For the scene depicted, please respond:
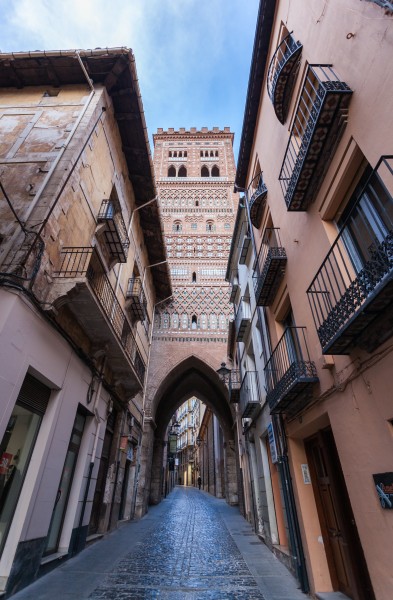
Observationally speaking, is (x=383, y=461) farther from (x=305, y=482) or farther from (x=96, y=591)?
(x=96, y=591)

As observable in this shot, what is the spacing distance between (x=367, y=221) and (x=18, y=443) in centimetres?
586

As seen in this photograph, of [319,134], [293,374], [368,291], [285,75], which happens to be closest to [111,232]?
[285,75]

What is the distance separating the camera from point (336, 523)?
4.34 m

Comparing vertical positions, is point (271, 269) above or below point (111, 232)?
below

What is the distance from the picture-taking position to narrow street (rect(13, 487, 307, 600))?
13.8ft

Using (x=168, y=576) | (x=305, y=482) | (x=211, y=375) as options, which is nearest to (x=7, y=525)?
(x=168, y=576)

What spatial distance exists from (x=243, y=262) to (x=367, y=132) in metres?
7.46

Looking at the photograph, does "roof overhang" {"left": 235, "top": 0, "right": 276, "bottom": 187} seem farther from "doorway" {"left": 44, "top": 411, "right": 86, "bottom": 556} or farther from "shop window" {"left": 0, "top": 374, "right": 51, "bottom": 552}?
"doorway" {"left": 44, "top": 411, "right": 86, "bottom": 556}

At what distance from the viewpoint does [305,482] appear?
195 inches

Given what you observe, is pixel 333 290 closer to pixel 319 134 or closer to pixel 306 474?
pixel 319 134

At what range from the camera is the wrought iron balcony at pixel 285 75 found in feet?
16.7

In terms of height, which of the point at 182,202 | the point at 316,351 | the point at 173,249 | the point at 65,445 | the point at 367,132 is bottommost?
the point at 65,445

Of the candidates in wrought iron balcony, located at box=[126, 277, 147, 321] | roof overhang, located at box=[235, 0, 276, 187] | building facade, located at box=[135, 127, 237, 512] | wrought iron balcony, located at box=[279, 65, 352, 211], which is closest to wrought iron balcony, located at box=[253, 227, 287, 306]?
wrought iron balcony, located at box=[279, 65, 352, 211]

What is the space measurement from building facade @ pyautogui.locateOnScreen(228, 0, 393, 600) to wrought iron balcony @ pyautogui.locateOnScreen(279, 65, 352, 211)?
0.6 inches
